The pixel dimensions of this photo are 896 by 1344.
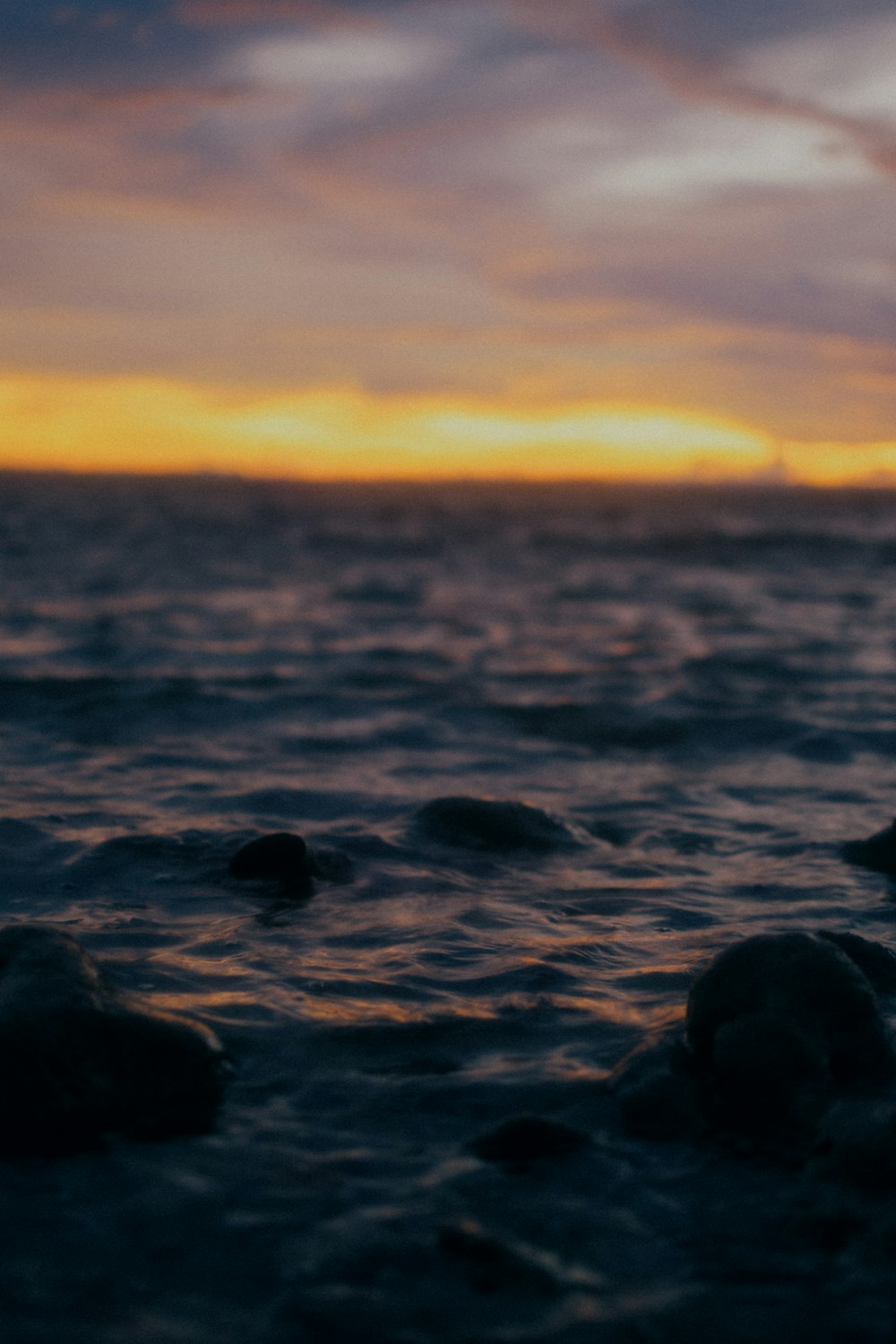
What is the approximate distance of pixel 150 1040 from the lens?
449 cm

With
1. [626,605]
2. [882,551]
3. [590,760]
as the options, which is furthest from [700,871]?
[882,551]

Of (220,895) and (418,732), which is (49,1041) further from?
(418,732)

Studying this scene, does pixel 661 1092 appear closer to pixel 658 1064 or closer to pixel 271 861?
pixel 658 1064

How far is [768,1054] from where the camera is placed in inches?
179

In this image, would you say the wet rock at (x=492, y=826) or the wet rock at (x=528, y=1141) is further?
the wet rock at (x=492, y=826)

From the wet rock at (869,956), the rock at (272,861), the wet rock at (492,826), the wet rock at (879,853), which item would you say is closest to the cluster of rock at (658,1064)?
the wet rock at (869,956)

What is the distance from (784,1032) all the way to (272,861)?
11.7 feet

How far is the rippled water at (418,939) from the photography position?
11.4 feet

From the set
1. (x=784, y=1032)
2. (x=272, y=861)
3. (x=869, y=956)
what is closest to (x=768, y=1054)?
(x=784, y=1032)

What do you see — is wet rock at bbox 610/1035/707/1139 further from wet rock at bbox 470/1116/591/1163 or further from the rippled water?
wet rock at bbox 470/1116/591/1163

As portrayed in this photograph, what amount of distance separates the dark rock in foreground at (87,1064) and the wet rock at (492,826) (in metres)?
3.55

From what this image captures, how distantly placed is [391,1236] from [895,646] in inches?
716

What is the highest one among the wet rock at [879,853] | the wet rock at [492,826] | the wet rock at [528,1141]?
the wet rock at [492,826]

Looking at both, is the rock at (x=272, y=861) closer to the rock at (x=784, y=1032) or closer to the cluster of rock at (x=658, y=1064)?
the cluster of rock at (x=658, y=1064)
